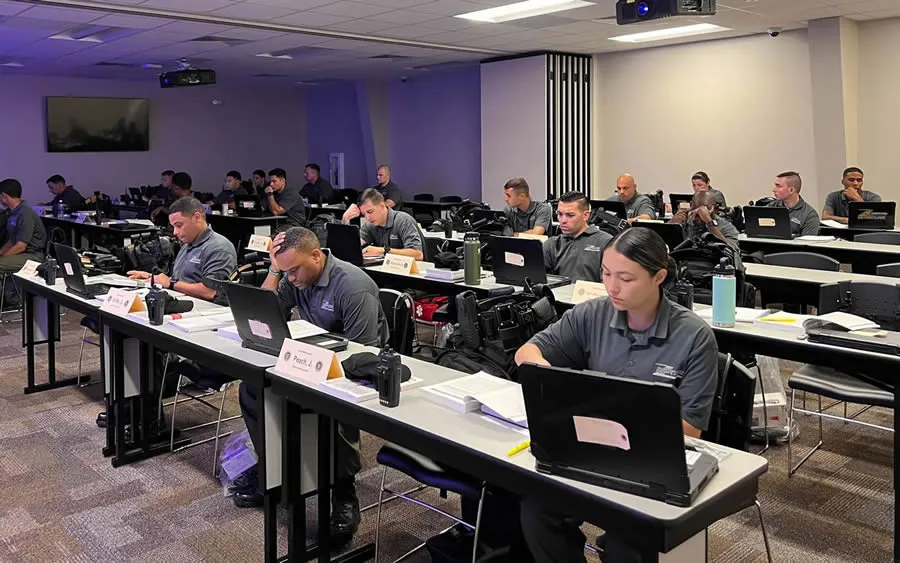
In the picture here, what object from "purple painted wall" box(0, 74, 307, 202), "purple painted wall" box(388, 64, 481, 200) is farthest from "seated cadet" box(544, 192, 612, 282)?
"purple painted wall" box(0, 74, 307, 202)

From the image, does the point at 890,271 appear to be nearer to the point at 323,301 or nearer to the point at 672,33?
the point at 323,301

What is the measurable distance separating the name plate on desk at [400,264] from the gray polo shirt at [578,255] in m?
0.83

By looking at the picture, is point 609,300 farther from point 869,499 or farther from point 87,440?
point 87,440

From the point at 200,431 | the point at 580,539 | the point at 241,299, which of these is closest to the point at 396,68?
the point at 200,431

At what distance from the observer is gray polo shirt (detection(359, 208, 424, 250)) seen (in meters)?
5.90

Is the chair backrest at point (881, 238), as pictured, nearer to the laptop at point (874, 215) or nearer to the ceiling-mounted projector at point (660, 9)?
the laptop at point (874, 215)

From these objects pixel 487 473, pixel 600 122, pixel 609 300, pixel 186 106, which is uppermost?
pixel 186 106

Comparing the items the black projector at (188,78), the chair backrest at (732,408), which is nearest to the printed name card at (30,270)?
the chair backrest at (732,408)

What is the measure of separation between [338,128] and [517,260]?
36.4 ft

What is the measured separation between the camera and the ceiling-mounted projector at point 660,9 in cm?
539

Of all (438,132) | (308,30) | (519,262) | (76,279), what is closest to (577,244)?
(519,262)

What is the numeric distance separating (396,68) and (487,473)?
10446mm

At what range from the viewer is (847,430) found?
4.04 meters

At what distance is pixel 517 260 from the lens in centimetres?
438
